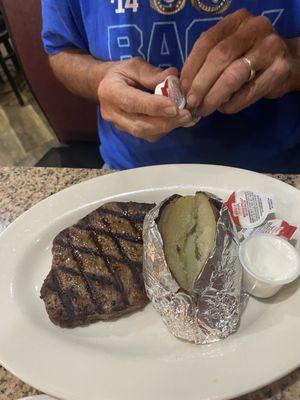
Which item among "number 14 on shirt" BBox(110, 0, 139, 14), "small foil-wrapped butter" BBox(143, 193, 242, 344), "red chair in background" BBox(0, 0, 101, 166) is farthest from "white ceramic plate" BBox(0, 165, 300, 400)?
"red chair in background" BBox(0, 0, 101, 166)

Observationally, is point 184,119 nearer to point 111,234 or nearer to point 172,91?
point 172,91

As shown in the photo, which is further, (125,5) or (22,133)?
(22,133)

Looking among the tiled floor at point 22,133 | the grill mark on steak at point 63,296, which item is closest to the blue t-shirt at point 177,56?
the grill mark on steak at point 63,296

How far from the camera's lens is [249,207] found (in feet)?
2.58

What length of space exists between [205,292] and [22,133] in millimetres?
2384

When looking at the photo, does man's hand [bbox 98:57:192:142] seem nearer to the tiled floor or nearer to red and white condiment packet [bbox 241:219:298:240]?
red and white condiment packet [bbox 241:219:298:240]

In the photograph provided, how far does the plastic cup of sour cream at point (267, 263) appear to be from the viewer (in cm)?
65

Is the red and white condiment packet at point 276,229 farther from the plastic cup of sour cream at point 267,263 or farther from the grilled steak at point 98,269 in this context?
the grilled steak at point 98,269

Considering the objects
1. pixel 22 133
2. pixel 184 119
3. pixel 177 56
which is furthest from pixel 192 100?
pixel 22 133

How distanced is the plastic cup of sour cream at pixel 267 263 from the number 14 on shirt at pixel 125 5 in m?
0.57

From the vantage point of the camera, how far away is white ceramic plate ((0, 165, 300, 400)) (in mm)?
572

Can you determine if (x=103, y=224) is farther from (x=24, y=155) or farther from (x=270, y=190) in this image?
(x=24, y=155)

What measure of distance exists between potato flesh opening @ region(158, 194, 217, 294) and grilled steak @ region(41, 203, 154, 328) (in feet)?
0.35

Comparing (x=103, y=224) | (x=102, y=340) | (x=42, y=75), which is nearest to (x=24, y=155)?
(x=42, y=75)
